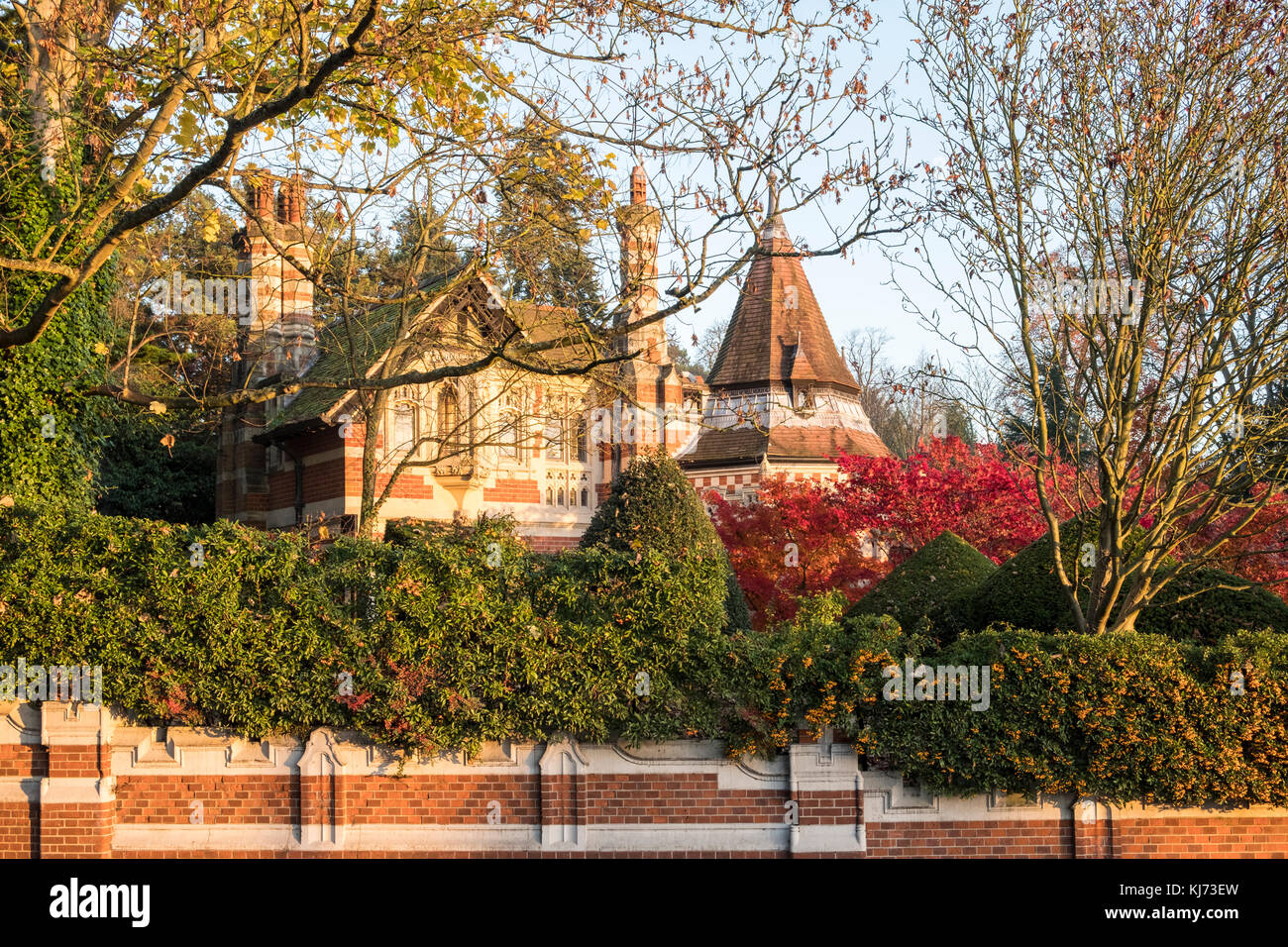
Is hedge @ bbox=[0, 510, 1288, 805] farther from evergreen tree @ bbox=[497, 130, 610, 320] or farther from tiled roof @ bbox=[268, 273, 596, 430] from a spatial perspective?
tiled roof @ bbox=[268, 273, 596, 430]

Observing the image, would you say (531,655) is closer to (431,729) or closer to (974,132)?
(431,729)

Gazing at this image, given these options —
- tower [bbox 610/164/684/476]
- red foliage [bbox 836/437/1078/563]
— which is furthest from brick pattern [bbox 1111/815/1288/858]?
tower [bbox 610/164/684/476]

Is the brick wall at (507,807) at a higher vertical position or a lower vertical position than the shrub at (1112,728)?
lower

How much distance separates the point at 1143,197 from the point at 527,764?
8083 mm

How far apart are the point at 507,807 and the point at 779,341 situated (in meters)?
24.5

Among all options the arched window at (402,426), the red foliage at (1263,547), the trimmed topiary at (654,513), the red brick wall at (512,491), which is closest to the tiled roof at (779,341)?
the red brick wall at (512,491)

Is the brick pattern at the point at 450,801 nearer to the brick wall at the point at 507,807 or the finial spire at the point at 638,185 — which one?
the brick wall at the point at 507,807

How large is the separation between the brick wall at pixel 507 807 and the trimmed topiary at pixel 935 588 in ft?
10.9

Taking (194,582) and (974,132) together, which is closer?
(194,582)

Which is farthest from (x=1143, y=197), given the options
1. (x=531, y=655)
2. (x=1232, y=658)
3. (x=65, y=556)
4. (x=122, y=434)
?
(x=122, y=434)

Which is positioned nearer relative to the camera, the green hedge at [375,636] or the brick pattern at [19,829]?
the green hedge at [375,636]

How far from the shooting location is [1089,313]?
1161 centimetres

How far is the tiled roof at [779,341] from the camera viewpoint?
32875 millimetres

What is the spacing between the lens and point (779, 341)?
3359cm
